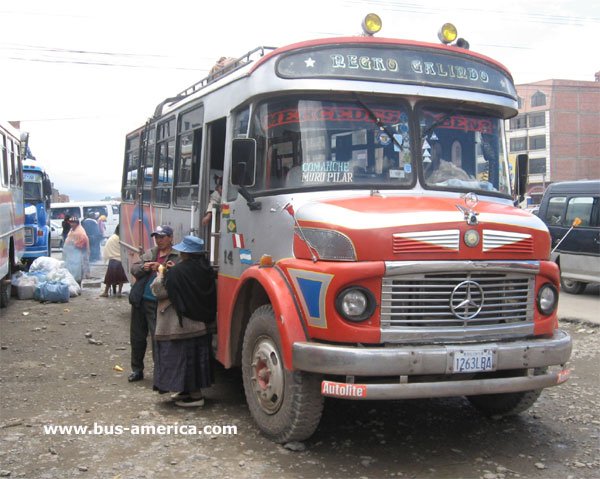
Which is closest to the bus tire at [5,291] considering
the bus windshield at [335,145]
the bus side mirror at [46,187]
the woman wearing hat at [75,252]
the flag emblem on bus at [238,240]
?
the woman wearing hat at [75,252]

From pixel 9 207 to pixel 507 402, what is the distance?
9259 millimetres

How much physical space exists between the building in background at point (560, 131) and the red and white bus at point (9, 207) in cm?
5801

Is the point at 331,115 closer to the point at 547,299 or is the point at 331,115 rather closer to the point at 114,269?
the point at 547,299

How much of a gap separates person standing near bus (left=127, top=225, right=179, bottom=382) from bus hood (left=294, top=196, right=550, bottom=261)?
2.31 m

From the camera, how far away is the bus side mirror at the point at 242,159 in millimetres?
4883

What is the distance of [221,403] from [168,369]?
0.60 m

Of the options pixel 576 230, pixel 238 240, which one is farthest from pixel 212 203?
pixel 576 230

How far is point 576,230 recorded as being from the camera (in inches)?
500

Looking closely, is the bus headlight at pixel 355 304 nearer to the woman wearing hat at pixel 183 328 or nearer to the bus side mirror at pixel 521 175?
the woman wearing hat at pixel 183 328

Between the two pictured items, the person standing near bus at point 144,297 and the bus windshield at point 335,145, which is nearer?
the bus windshield at point 335,145

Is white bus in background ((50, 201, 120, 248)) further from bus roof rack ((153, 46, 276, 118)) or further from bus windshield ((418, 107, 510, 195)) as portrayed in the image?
bus windshield ((418, 107, 510, 195))

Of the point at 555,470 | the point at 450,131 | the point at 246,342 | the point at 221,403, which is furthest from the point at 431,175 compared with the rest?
the point at 221,403

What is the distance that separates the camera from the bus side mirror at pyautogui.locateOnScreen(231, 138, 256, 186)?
488 cm

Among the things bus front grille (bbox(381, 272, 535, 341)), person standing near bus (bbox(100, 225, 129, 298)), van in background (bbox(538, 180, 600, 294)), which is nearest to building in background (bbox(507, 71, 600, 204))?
van in background (bbox(538, 180, 600, 294))
